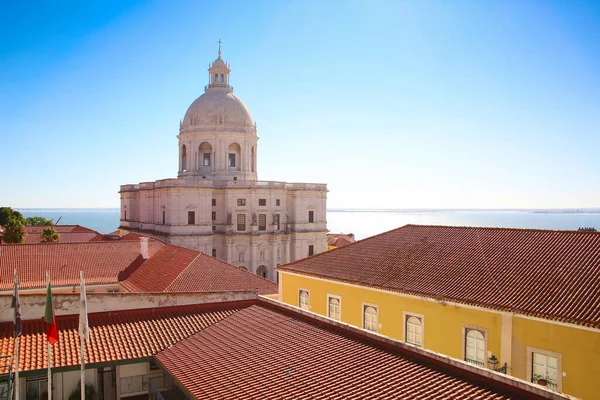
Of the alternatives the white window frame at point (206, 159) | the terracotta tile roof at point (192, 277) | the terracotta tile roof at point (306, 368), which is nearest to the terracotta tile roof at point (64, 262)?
the terracotta tile roof at point (192, 277)

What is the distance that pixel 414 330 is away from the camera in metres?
17.7

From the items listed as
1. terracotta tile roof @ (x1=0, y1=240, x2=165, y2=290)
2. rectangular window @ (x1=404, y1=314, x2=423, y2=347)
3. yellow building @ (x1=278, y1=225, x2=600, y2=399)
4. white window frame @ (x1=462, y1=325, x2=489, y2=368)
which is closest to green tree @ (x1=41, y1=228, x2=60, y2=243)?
terracotta tile roof @ (x1=0, y1=240, x2=165, y2=290)

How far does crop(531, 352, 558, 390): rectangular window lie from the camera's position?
546 inches

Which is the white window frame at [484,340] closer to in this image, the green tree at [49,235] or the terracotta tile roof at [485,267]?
the terracotta tile roof at [485,267]

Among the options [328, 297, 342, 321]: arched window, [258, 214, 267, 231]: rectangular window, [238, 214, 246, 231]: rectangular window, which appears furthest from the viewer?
[258, 214, 267, 231]: rectangular window

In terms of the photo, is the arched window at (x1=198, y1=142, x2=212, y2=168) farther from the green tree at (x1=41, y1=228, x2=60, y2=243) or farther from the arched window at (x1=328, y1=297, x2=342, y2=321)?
the arched window at (x1=328, y1=297, x2=342, y2=321)

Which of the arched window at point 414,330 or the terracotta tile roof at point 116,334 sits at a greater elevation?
the terracotta tile roof at point 116,334

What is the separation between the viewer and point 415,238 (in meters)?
22.6

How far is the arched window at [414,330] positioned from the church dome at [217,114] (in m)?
40.4

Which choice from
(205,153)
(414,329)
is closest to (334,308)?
(414,329)

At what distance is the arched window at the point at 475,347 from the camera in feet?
51.6

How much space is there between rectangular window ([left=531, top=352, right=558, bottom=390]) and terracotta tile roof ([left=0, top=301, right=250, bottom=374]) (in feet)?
31.5

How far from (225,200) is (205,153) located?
300 inches

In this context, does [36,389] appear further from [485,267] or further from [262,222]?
[262,222]
